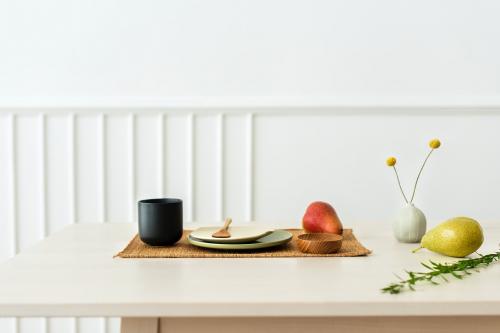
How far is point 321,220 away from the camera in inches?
52.6

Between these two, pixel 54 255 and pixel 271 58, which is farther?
pixel 271 58

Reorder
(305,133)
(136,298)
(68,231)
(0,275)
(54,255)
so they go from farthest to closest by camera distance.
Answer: (305,133)
(68,231)
(54,255)
(0,275)
(136,298)

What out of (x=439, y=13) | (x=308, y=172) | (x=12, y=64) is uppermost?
(x=439, y=13)

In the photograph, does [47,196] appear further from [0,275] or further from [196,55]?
[0,275]

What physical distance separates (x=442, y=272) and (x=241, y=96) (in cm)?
122

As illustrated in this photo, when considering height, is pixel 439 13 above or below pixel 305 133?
above

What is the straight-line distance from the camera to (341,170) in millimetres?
2141

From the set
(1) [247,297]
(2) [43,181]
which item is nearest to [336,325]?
(1) [247,297]

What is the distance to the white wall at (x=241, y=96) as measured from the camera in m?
2.13

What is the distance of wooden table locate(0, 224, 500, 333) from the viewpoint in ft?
2.85

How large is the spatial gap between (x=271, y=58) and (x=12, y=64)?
31.9 inches

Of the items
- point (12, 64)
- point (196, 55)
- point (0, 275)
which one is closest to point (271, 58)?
point (196, 55)

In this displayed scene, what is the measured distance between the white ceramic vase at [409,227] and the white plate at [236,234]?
9.7 inches

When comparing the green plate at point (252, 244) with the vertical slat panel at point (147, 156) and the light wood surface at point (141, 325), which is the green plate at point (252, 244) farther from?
the vertical slat panel at point (147, 156)
